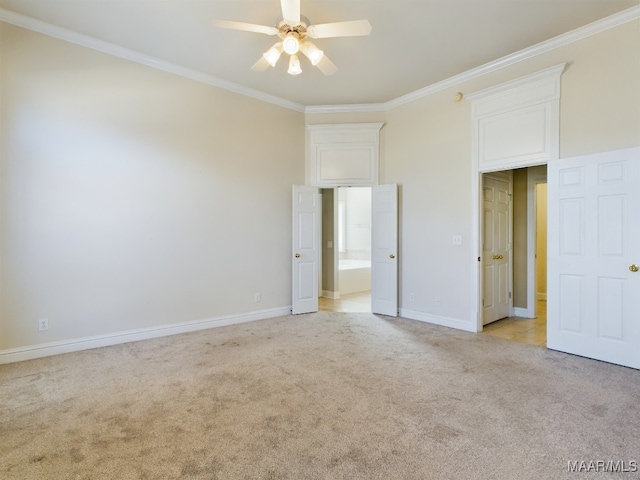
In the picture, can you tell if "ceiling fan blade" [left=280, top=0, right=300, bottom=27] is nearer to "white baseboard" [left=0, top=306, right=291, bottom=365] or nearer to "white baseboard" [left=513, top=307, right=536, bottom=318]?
"white baseboard" [left=0, top=306, right=291, bottom=365]

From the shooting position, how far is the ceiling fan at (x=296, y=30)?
8.18 ft

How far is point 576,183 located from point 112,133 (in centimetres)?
485

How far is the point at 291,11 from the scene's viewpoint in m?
2.47

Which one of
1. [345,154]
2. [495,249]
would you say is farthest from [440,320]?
[345,154]

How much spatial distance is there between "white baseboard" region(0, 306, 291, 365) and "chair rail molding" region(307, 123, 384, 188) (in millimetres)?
2251

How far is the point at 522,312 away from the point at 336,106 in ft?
13.9

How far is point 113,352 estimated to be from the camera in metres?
3.46

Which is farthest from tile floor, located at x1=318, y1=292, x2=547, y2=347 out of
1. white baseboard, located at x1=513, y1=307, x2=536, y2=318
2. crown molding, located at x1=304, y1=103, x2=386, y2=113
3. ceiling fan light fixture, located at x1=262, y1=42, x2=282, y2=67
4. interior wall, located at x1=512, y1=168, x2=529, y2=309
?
ceiling fan light fixture, located at x1=262, y1=42, x2=282, y2=67

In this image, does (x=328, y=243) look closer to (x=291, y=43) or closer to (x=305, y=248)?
(x=305, y=248)

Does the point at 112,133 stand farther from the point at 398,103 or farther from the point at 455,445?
the point at 455,445

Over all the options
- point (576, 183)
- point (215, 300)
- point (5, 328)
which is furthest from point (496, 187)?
point (5, 328)

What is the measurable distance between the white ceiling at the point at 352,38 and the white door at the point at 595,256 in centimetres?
138

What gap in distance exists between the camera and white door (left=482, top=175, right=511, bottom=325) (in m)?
4.61

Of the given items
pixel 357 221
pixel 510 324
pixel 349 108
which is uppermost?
Answer: pixel 349 108
